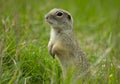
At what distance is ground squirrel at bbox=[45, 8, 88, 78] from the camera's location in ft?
22.5

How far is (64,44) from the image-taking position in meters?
7.01

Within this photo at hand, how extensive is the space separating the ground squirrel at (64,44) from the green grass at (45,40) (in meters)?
0.16

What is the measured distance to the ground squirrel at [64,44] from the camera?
6852 millimetres

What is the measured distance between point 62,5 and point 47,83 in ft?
19.2

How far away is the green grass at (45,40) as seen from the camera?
650 cm

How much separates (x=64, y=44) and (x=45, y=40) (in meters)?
1.80

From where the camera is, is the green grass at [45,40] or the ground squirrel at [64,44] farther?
the ground squirrel at [64,44]

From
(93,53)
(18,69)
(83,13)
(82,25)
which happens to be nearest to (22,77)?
(18,69)

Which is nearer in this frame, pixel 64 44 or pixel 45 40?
pixel 64 44

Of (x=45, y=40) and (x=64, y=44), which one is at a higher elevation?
(x=64, y=44)

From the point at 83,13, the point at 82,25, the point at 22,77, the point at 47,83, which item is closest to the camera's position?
the point at 47,83

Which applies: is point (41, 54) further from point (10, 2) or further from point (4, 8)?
point (10, 2)

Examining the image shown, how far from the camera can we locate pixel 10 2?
1008 cm

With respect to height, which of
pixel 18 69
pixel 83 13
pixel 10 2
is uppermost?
pixel 18 69
